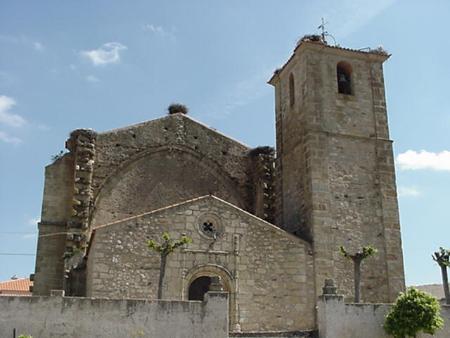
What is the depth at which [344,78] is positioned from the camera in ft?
79.9

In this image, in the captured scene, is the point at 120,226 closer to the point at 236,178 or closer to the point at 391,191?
the point at 236,178

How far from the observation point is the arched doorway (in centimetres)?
2011

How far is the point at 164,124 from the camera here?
25969 mm

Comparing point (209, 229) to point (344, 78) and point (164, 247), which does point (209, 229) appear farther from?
point (344, 78)

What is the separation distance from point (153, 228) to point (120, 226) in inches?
42.0

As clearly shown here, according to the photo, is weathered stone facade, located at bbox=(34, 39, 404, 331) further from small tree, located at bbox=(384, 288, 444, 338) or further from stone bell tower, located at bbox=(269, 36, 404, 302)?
small tree, located at bbox=(384, 288, 444, 338)

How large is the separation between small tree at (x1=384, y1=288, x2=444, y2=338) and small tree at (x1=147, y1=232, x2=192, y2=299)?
20.3 feet

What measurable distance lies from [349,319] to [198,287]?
633 cm

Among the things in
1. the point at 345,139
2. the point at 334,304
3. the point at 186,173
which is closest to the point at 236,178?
the point at 186,173

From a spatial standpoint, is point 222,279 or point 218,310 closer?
point 218,310

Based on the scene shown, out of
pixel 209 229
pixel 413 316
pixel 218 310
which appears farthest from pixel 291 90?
pixel 218 310

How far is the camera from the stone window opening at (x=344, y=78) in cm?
2425

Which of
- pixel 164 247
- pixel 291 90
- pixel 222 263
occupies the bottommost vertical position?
pixel 222 263

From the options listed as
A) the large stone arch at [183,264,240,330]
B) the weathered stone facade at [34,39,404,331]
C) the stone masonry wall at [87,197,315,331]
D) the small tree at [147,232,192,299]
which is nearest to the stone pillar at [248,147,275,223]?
the weathered stone facade at [34,39,404,331]
